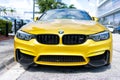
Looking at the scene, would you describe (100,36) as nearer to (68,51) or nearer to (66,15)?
(68,51)

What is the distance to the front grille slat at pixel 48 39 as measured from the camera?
5707mm

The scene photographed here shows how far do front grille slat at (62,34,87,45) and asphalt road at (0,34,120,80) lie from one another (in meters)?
0.64

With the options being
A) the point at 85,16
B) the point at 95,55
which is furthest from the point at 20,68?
the point at 85,16

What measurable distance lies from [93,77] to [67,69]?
89cm

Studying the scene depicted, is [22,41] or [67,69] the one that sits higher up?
[22,41]

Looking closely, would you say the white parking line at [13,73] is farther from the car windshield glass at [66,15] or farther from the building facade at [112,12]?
the building facade at [112,12]

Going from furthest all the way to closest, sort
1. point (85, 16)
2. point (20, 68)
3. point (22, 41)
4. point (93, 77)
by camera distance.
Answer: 1. point (85, 16)
2. point (20, 68)
3. point (22, 41)
4. point (93, 77)

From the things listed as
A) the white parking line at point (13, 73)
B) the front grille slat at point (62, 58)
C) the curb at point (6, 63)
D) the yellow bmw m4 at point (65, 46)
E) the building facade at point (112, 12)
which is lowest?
the white parking line at point (13, 73)

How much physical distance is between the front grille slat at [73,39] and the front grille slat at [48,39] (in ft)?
0.52

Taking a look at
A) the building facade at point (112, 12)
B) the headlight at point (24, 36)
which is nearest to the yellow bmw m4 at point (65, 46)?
the headlight at point (24, 36)

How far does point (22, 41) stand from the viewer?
232 inches

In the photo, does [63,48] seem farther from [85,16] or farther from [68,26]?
[85,16]

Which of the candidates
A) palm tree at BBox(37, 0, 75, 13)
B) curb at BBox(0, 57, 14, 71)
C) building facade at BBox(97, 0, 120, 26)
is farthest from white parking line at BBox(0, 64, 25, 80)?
building facade at BBox(97, 0, 120, 26)

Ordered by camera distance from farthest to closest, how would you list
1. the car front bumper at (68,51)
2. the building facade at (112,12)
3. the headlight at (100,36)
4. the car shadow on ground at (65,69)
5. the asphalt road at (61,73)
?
the building facade at (112,12) → the car shadow on ground at (65,69) → the headlight at (100,36) → the car front bumper at (68,51) → the asphalt road at (61,73)
